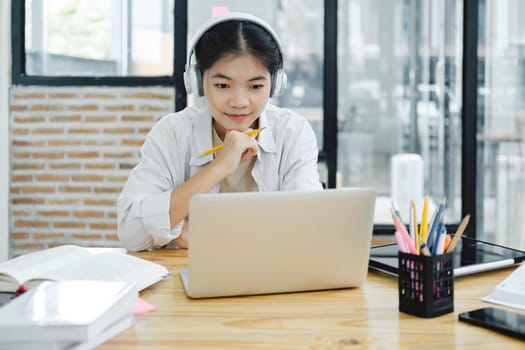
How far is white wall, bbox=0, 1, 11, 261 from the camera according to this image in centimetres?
355

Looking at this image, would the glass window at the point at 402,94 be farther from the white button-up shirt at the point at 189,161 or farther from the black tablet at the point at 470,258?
the black tablet at the point at 470,258

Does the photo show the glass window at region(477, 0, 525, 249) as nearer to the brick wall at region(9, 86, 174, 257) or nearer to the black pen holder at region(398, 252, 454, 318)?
the brick wall at region(9, 86, 174, 257)

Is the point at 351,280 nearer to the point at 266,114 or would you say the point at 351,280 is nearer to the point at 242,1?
the point at 266,114

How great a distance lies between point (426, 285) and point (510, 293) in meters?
0.21

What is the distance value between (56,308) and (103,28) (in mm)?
3060

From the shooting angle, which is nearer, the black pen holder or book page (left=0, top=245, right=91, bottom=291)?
the black pen holder

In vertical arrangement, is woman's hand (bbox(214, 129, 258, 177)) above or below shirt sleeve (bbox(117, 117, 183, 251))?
above

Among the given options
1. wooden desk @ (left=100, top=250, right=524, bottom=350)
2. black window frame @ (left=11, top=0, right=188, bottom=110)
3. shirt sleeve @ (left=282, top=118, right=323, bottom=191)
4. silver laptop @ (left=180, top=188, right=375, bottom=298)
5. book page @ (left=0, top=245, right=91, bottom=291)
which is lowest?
wooden desk @ (left=100, top=250, right=524, bottom=350)

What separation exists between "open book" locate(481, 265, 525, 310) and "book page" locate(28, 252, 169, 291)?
2.15 feet

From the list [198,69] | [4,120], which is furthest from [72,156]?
[198,69]

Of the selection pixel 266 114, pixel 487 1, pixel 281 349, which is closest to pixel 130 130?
pixel 266 114

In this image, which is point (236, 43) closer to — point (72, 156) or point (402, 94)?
point (72, 156)

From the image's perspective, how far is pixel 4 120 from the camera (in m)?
3.58

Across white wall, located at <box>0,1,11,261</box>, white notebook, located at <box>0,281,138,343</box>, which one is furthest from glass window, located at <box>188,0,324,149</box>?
white notebook, located at <box>0,281,138,343</box>
